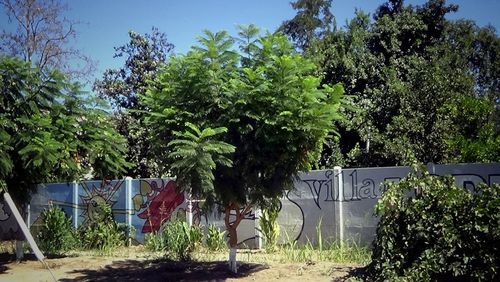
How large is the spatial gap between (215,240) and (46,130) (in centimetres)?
513

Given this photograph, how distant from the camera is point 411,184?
8.90 m

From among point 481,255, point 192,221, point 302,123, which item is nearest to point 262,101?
point 302,123

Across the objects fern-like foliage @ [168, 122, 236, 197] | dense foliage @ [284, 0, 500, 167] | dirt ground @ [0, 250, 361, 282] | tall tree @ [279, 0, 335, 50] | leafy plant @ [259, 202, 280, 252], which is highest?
tall tree @ [279, 0, 335, 50]

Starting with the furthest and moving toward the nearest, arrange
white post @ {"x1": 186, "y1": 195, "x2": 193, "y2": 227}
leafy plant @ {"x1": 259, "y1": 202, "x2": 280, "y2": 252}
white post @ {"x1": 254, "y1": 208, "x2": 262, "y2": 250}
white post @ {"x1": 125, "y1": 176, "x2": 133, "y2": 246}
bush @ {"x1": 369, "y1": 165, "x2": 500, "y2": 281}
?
white post @ {"x1": 125, "y1": 176, "x2": 133, "y2": 246} → white post @ {"x1": 186, "y1": 195, "x2": 193, "y2": 227} → white post @ {"x1": 254, "y1": 208, "x2": 262, "y2": 250} → leafy plant @ {"x1": 259, "y1": 202, "x2": 280, "y2": 252} → bush @ {"x1": 369, "y1": 165, "x2": 500, "y2": 281}

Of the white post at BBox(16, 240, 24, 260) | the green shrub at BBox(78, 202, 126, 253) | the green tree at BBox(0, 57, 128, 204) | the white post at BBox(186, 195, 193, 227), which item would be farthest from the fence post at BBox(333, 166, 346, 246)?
the white post at BBox(16, 240, 24, 260)

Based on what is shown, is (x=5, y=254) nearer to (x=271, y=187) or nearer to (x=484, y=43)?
(x=271, y=187)

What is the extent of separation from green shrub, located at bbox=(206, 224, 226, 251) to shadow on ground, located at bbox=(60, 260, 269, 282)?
1.85 metres

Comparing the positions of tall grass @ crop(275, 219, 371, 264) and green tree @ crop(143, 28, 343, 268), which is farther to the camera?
tall grass @ crop(275, 219, 371, 264)

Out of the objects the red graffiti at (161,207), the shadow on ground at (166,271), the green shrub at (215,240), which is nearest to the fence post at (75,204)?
the red graffiti at (161,207)

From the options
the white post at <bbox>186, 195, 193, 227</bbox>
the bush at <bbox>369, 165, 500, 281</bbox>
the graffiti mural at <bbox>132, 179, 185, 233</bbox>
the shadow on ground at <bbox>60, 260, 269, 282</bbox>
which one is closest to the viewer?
the bush at <bbox>369, 165, 500, 281</bbox>

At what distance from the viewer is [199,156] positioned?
8234mm

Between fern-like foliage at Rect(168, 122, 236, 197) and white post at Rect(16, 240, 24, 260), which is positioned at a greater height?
fern-like foliage at Rect(168, 122, 236, 197)

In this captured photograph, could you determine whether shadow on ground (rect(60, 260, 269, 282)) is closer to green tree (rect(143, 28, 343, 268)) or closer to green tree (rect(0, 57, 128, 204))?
green tree (rect(143, 28, 343, 268))

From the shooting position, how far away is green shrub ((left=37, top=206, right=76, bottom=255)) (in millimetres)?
15002
